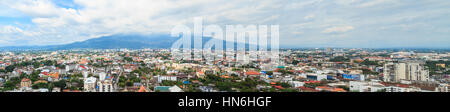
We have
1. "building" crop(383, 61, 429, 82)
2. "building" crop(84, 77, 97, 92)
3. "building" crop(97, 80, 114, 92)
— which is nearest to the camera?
"building" crop(97, 80, 114, 92)

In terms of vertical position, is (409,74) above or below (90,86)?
above

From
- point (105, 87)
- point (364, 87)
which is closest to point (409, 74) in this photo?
point (364, 87)

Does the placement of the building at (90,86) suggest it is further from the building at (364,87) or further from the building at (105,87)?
the building at (364,87)

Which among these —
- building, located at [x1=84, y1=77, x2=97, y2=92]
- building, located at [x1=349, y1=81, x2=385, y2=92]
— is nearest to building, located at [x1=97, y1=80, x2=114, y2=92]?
building, located at [x1=84, y1=77, x2=97, y2=92]

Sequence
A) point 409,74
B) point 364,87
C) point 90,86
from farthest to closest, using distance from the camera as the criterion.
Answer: point 409,74 < point 90,86 < point 364,87

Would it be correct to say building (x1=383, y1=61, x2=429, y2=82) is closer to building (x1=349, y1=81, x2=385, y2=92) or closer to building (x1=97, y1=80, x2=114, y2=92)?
building (x1=349, y1=81, x2=385, y2=92)

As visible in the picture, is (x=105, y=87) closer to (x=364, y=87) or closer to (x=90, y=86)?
(x=90, y=86)

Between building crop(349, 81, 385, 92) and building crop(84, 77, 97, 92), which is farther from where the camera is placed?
building crop(84, 77, 97, 92)

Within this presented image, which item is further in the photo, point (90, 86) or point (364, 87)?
point (90, 86)
